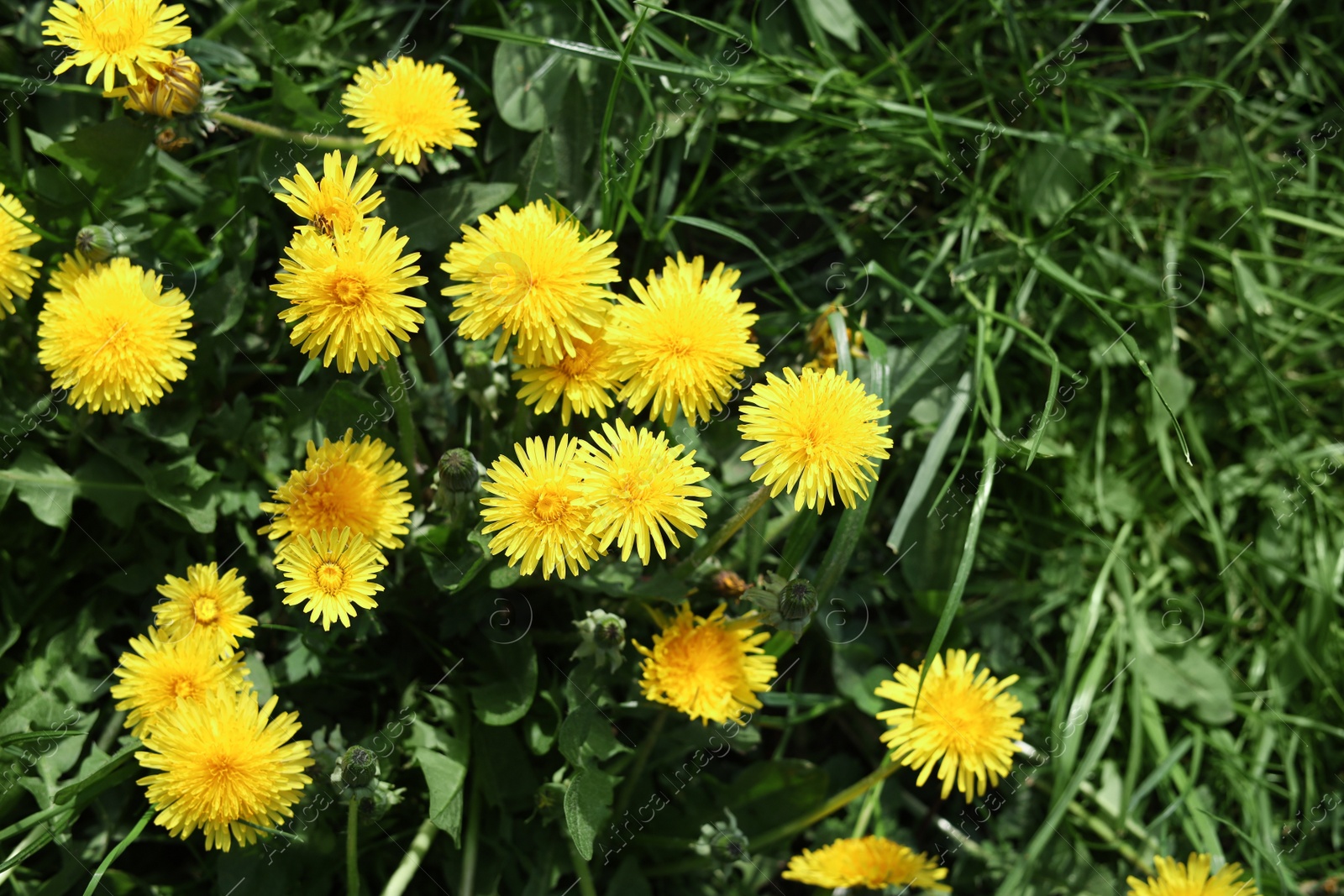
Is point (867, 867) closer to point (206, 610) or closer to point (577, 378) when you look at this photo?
point (577, 378)

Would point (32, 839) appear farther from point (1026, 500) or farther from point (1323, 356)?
point (1323, 356)

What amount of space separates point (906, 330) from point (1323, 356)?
1.31 meters

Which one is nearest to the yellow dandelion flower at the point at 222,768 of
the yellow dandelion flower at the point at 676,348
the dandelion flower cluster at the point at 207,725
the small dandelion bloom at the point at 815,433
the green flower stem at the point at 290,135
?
the dandelion flower cluster at the point at 207,725

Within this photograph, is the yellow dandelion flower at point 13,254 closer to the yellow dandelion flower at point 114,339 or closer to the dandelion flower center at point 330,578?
the yellow dandelion flower at point 114,339

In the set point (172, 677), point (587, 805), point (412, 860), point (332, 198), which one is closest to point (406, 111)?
point (332, 198)

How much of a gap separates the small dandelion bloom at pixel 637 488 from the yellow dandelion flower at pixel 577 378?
0.42 feet

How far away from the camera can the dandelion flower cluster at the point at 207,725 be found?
66.2 inches

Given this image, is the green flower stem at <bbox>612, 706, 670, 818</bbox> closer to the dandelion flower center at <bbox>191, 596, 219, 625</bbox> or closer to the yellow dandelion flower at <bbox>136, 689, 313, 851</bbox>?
the yellow dandelion flower at <bbox>136, 689, 313, 851</bbox>

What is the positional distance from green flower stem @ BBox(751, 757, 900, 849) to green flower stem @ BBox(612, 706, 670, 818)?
34 centimetres

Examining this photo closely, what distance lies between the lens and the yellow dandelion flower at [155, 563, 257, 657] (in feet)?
5.92

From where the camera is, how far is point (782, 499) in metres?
2.27

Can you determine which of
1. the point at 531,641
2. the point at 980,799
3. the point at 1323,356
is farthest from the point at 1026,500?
the point at 531,641

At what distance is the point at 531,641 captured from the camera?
2.09 meters

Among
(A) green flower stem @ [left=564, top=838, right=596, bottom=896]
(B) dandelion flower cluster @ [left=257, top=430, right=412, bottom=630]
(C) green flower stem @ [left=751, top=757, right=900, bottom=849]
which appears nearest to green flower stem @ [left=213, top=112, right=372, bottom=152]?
(B) dandelion flower cluster @ [left=257, top=430, right=412, bottom=630]
